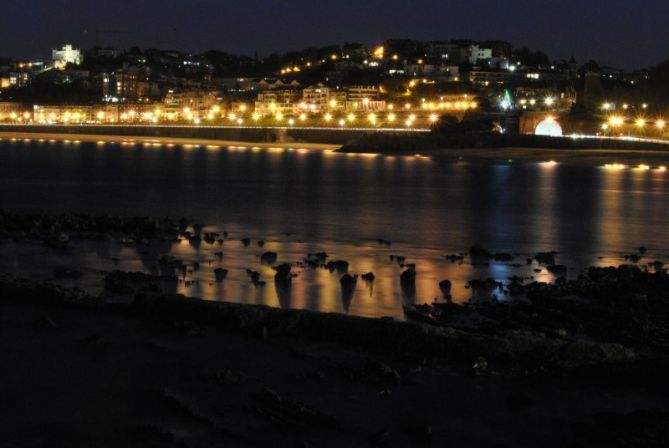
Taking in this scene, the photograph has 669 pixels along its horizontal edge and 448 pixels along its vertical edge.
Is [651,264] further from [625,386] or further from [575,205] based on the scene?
[575,205]

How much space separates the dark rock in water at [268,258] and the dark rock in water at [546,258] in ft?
12.2

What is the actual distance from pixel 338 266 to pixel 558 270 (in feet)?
9.45

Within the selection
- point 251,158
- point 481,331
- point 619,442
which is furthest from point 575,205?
point 251,158

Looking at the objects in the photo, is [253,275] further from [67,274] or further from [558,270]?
[558,270]

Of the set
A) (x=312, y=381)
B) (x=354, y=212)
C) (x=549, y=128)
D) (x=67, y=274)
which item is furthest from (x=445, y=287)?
(x=549, y=128)

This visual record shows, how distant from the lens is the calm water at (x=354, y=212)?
36.8 ft

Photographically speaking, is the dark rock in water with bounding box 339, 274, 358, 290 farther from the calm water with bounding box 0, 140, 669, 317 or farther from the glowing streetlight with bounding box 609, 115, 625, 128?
the glowing streetlight with bounding box 609, 115, 625, 128

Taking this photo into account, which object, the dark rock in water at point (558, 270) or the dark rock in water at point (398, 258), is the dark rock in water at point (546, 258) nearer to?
the dark rock in water at point (558, 270)

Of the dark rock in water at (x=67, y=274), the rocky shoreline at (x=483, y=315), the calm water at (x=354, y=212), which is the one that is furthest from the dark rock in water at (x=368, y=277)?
the dark rock in water at (x=67, y=274)

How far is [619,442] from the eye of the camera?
18.5ft

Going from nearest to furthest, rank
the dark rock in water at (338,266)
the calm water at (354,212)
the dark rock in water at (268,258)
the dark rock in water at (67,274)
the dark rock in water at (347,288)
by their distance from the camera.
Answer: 1. the dark rock in water at (347,288)
2. the dark rock in water at (67,274)
3. the calm water at (354,212)
4. the dark rock in water at (338,266)
5. the dark rock in water at (268,258)

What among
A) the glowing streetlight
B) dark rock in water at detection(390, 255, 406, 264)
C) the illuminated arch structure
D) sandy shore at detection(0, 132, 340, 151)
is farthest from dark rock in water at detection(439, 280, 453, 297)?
sandy shore at detection(0, 132, 340, 151)

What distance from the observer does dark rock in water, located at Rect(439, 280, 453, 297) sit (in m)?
10.1

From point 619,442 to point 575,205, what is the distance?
17700 millimetres
